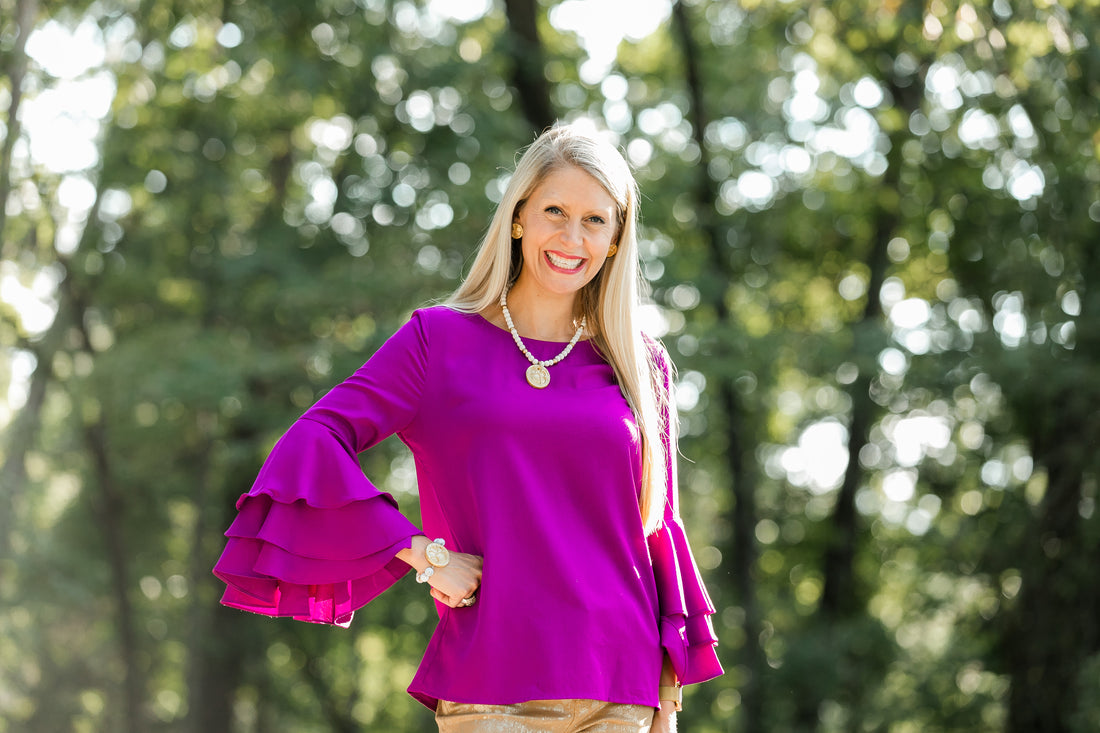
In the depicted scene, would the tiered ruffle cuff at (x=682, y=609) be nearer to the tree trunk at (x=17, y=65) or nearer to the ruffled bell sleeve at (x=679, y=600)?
the ruffled bell sleeve at (x=679, y=600)

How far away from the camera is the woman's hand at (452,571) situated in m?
2.69

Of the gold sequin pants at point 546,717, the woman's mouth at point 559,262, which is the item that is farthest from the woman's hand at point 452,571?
the woman's mouth at point 559,262

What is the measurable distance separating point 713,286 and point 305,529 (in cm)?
893

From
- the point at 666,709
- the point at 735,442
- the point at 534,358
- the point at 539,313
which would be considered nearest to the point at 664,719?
the point at 666,709

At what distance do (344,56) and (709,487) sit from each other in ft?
25.2

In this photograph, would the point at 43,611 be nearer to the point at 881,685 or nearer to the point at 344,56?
the point at 344,56

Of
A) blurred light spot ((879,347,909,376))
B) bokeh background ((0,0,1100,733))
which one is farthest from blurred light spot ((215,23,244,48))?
blurred light spot ((879,347,909,376))

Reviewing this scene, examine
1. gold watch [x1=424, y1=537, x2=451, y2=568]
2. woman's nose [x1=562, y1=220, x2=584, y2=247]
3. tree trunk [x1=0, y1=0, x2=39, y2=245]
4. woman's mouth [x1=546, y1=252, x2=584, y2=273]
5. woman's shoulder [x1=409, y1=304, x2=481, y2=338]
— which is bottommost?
gold watch [x1=424, y1=537, x2=451, y2=568]

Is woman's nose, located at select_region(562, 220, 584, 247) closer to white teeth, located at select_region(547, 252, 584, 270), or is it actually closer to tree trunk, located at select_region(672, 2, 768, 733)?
white teeth, located at select_region(547, 252, 584, 270)

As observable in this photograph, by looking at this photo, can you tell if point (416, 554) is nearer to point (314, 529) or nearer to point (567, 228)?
point (314, 529)

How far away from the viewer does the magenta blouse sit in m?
2.68

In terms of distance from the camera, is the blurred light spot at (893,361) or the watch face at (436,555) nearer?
the watch face at (436,555)

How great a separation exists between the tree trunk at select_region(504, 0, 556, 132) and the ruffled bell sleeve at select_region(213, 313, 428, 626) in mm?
9880

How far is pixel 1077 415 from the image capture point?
32.7ft
